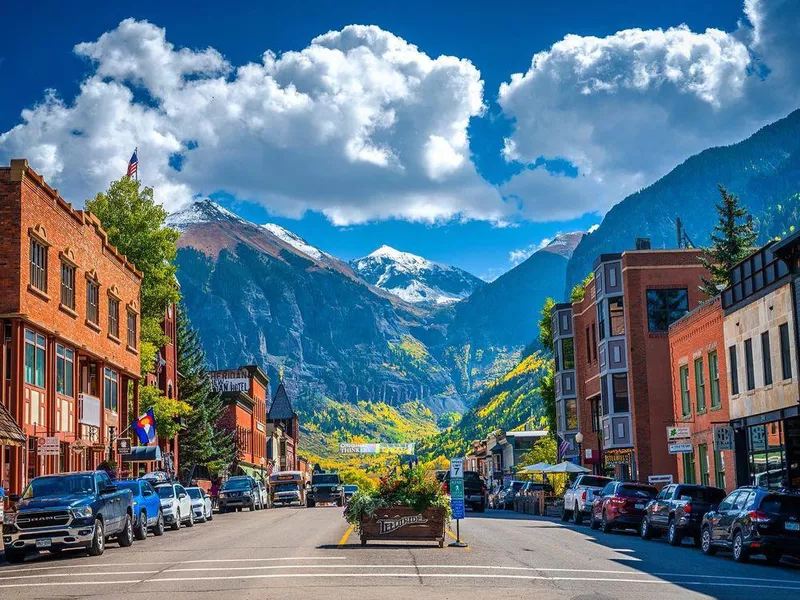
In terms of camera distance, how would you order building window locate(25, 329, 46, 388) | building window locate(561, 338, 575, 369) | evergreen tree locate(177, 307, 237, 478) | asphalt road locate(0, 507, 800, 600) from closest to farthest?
asphalt road locate(0, 507, 800, 600) < building window locate(25, 329, 46, 388) < building window locate(561, 338, 575, 369) < evergreen tree locate(177, 307, 237, 478)

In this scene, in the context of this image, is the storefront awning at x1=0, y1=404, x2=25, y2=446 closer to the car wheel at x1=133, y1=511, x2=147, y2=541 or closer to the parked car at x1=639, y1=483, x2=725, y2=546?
the car wheel at x1=133, y1=511, x2=147, y2=541

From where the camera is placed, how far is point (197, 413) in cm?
8425

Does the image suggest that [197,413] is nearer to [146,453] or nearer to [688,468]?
[146,453]

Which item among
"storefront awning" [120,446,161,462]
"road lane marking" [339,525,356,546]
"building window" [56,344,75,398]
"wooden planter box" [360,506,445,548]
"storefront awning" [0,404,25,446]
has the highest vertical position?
"building window" [56,344,75,398]

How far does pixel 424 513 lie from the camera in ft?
84.8

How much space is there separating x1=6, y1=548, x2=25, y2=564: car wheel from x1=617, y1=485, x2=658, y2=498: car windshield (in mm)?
19444

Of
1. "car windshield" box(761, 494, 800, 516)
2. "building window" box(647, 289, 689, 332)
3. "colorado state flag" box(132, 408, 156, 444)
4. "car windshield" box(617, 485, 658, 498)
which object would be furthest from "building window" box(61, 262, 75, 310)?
"car windshield" box(761, 494, 800, 516)

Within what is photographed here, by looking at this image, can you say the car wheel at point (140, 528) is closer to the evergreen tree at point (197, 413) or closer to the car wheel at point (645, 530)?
the car wheel at point (645, 530)

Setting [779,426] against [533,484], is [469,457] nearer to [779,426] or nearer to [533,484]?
[533,484]

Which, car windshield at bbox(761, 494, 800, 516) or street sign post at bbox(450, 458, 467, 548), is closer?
car windshield at bbox(761, 494, 800, 516)

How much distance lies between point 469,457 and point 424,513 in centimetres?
15115

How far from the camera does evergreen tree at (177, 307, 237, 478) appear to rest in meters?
84.1

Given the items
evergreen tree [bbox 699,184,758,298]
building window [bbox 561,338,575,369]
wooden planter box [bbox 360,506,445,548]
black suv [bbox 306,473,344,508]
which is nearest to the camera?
wooden planter box [bbox 360,506,445,548]

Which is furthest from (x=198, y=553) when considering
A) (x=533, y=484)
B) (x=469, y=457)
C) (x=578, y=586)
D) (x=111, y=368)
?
Answer: (x=469, y=457)
